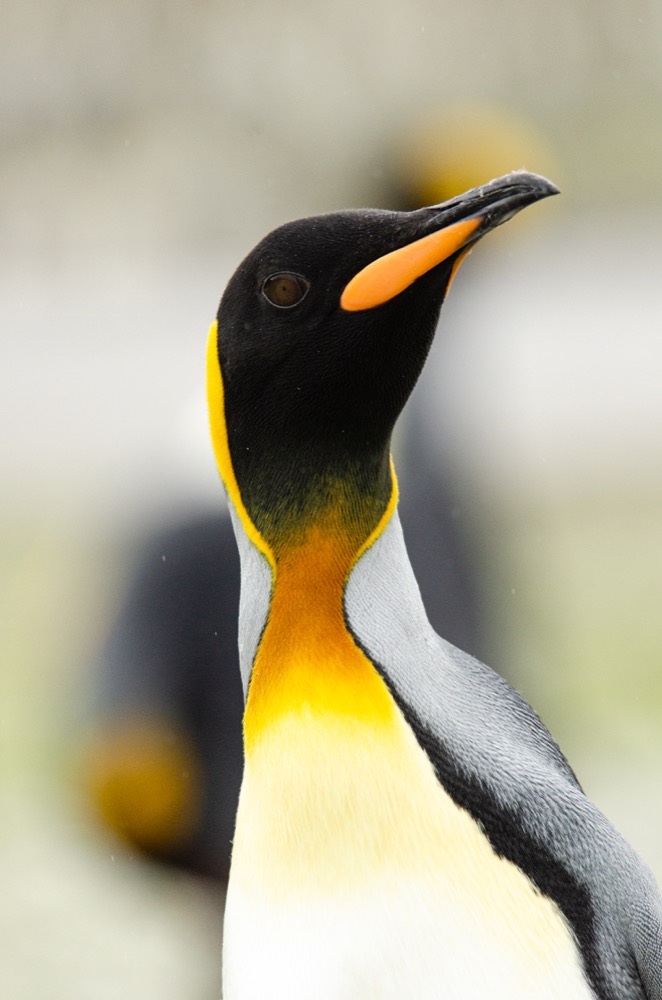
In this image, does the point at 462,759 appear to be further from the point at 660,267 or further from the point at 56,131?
the point at 660,267

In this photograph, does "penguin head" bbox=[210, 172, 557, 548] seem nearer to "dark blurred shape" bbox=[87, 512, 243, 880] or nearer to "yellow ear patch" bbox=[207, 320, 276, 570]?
"yellow ear patch" bbox=[207, 320, 276, 570]

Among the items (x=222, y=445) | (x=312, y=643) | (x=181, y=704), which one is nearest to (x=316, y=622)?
(x=312, y=643)

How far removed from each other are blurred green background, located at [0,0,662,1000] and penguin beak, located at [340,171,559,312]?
38.5 inches

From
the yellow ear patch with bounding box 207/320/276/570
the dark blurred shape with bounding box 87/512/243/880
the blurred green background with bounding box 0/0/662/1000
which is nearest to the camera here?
the yellow ear patch with bounding box 207/320/276/570

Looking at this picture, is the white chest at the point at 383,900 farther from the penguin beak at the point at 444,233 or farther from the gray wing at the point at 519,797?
the penguin beak at the point at 444,233

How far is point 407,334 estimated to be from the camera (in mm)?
Answer: 672

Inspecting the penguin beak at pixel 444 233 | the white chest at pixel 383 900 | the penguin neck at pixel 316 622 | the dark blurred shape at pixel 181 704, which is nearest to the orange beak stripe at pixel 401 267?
the penguin beak at pixel 444 233

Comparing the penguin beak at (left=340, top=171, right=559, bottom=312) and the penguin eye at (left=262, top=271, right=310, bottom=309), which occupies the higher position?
the penguin eye at (left=262, top=271, right=310, bottom=309)

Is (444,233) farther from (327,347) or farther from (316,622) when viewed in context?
(316,622)

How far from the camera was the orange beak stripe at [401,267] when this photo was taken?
2.00 ft

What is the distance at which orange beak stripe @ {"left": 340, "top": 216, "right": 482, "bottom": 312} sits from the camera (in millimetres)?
611

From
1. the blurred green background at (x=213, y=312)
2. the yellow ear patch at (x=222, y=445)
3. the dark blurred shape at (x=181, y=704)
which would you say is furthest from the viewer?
the blurred green background at (x=213, y=312)

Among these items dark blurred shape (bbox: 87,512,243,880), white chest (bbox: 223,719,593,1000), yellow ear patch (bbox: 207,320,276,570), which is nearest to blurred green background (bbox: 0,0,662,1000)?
dark blurred shape (bbox: 87,512,243,880)

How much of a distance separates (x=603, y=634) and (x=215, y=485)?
2678 mm
